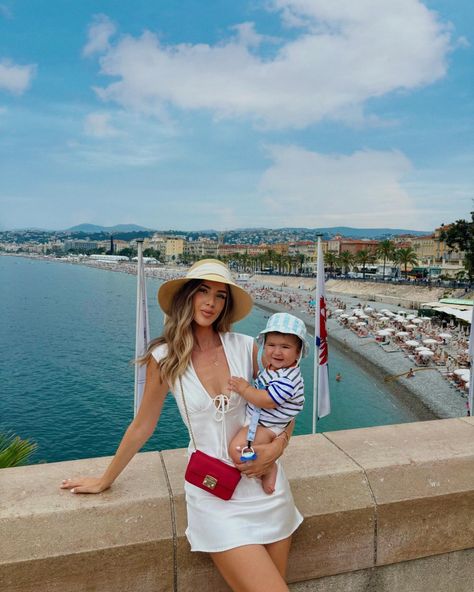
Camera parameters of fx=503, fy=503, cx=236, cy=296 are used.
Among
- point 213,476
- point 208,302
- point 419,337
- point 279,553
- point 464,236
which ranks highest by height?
point 464,236

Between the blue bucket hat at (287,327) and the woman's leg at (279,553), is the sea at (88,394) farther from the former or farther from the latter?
the woman's leg at (279,553)

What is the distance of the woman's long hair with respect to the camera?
188 centimetres

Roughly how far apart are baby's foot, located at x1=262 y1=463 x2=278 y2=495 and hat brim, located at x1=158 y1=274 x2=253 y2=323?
0.65 m

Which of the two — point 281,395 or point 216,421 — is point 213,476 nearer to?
point 216,421

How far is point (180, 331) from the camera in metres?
1.97

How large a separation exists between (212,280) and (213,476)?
737mm

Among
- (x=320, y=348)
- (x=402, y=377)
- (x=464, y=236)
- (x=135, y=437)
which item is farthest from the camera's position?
(x=464, y=236)

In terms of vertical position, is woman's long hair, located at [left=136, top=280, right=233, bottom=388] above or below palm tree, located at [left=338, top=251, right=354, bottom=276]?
above

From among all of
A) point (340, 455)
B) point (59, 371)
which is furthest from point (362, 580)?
point (59, 371)

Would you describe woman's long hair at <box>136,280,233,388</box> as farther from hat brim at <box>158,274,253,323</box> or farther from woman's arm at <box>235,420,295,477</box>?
woman's arm at <box>235,420,295,477</box>

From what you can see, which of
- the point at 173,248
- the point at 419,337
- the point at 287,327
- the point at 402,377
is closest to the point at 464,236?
the point at 419,337

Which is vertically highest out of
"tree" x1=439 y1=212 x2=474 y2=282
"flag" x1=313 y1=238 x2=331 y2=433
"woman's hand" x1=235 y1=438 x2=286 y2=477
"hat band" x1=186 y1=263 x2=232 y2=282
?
"tree" x1=439 y1=212 x2=474 y2=282

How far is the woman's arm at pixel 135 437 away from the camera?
1848mm

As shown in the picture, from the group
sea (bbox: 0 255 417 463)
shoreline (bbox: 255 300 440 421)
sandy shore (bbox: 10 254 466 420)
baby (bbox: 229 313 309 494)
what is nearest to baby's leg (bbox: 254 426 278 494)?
baby (bbox: 229 313 309 494)
